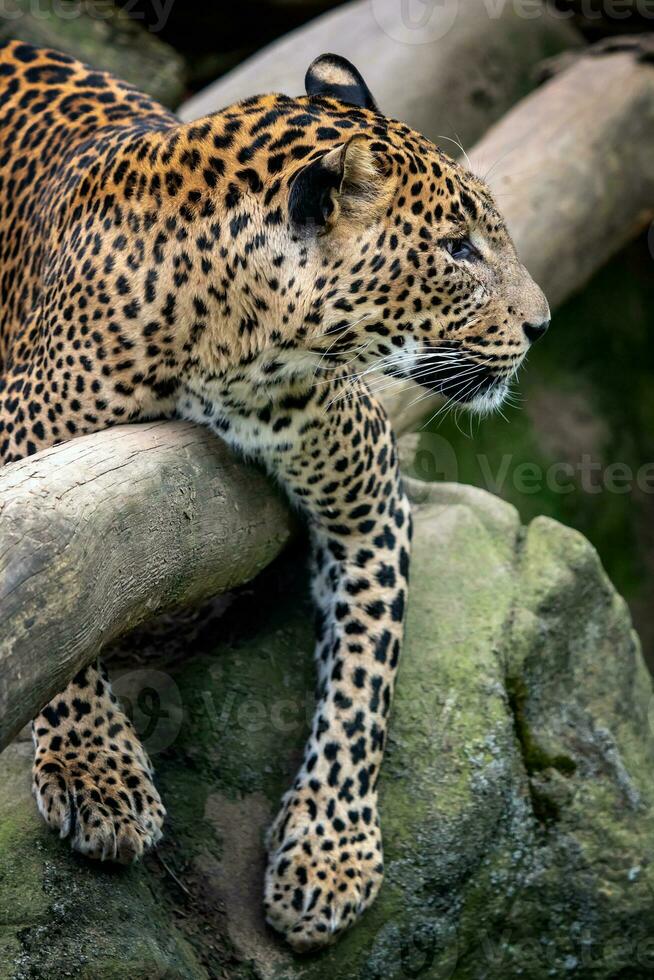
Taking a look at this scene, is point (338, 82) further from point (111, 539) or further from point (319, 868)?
point (319, 868)

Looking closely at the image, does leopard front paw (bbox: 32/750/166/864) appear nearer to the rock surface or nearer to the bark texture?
the rock surface

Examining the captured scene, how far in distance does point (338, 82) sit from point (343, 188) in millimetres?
1186

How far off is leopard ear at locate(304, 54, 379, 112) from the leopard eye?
3.07 ft

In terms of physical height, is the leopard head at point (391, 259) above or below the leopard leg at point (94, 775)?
above

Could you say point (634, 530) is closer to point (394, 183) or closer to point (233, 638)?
point (233, 638)

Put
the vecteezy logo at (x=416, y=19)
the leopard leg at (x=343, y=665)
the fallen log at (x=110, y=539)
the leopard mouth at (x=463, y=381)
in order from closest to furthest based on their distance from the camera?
the fallen log at (x=110, y=539) → the leopard mouth at (x=463, y=381) → the leopard leg at (x=343, y=665) → the vecteezy logo at (x=416, y=19)

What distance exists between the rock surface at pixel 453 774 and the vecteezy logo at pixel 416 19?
5.15 m

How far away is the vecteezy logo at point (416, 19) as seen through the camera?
10352mm

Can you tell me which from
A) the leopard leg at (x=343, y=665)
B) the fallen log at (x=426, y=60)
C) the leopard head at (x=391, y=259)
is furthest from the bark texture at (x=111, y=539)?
the fallen log at (x=426, y=60)

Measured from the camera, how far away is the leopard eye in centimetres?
498

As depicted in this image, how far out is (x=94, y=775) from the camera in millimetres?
5102

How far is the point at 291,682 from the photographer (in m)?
6.27

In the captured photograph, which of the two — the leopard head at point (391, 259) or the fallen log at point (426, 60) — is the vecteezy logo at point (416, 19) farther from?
the leopard head at point (391, 259)

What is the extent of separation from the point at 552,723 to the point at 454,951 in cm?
123
